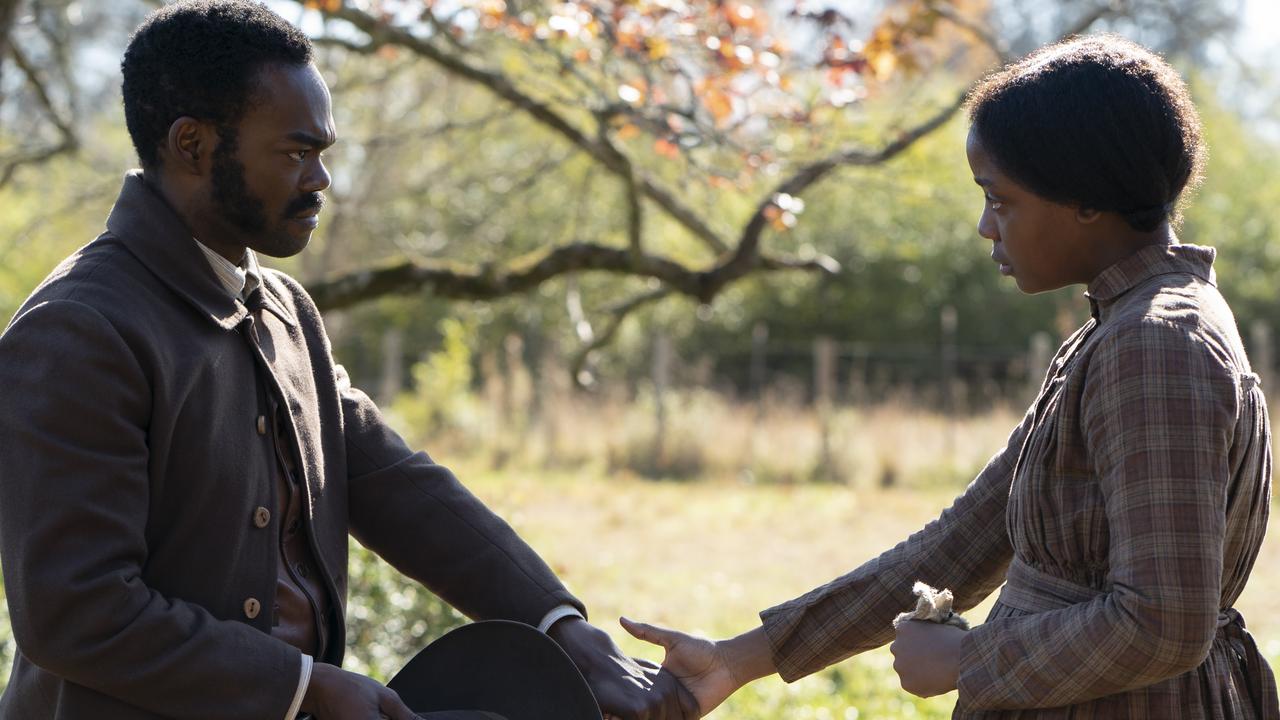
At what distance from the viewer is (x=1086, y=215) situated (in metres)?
1.89

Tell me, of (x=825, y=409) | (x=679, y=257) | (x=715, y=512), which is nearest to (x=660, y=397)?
(x=825, y=409)

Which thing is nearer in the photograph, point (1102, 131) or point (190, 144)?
point (1102, 131)

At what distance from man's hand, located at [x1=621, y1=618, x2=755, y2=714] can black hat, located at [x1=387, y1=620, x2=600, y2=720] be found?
31 cm

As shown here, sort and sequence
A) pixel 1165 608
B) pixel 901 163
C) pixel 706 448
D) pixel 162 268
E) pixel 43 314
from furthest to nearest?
pixel 706 448 → pixel 901 163 → pixel 162 268 → pixel 43 314 → pixel 1165 608

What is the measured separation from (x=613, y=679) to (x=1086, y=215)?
130 cm

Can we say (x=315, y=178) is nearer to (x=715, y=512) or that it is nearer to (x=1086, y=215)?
(x=1086, y=215)

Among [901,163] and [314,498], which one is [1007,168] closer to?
[314,498]

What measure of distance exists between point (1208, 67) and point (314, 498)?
26658 millimetres

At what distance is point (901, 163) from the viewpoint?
6.01m

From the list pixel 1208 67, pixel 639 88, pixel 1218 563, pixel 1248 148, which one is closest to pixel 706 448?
pixel 639 88

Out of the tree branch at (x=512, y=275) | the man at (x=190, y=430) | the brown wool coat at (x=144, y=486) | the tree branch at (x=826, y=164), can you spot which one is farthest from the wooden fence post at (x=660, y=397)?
the brown wool coat at (x=144, y=486)

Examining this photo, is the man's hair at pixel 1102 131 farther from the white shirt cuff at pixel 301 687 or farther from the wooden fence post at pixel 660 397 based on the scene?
the wooden fence post at pixel 660 397

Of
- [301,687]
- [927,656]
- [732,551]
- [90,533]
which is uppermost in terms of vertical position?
[90,533]

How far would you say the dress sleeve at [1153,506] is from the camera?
5.49ft
